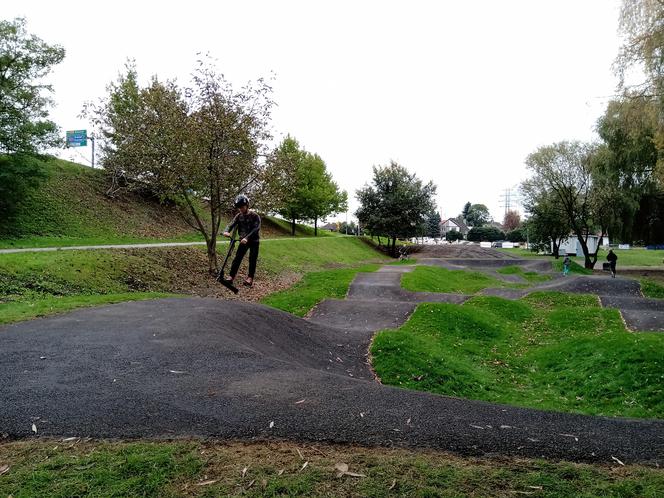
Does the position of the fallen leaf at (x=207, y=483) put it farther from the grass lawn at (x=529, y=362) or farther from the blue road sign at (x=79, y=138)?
the blue road sign at (x=79, y=138)

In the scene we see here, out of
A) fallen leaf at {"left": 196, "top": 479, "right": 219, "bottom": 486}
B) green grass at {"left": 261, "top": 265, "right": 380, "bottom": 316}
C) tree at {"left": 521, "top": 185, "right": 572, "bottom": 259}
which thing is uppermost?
tree at {"left": 521, "top": 185, "right": 572, "bottom": 259}

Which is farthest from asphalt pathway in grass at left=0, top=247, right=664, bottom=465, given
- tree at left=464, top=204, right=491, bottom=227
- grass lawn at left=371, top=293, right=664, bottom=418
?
tree at left=464, top=204, right=491, bottom=227

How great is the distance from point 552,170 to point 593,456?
38.0 meters

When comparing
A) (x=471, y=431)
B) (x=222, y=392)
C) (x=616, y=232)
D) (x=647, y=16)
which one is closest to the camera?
(x=471, y=431)

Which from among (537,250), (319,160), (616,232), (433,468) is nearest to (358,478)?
(433,468)

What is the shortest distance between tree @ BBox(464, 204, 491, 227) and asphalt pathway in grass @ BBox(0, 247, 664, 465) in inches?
6221

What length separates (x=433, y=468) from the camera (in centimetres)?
366

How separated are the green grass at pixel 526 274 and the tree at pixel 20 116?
30.9 m

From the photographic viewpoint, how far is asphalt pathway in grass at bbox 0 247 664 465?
4.26 meters

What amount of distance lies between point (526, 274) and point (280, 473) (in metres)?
33.9

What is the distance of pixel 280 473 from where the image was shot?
356 centimetres

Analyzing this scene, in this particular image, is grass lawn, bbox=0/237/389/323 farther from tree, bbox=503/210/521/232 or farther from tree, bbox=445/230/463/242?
tree, bbox=503/210/521/232

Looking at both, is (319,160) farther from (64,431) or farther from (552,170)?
(64,431)

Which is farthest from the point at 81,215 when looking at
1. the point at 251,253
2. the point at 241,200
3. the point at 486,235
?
the point at 486,235
